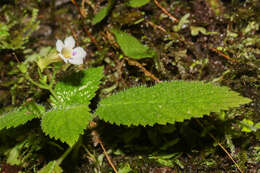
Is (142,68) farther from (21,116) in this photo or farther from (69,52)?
(21,116)

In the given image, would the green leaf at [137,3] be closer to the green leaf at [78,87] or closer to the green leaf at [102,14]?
the green leaf at [102,14]

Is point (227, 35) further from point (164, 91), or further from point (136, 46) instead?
point (164, 91)

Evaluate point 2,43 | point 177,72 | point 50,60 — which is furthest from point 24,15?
point 177,72

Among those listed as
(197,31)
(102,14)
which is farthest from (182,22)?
(102,14)

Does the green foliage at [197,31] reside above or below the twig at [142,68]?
above

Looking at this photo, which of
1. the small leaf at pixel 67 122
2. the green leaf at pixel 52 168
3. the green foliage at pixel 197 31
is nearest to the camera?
the small leaf at pixel 67 122

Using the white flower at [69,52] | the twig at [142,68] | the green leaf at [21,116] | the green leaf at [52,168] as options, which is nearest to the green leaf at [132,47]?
the twig at [142,68]
